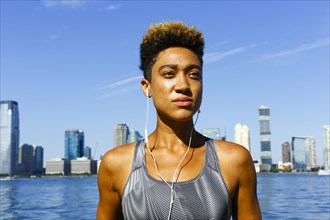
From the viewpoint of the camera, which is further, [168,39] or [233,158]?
[168,39]

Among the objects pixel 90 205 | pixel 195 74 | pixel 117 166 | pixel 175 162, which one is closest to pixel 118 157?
pixel 117 166

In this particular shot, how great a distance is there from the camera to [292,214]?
35188mm

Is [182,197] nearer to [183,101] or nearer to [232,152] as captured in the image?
[232,152]

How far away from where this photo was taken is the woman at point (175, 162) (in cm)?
269

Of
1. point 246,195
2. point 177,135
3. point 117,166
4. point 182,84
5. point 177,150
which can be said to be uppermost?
point 182,84

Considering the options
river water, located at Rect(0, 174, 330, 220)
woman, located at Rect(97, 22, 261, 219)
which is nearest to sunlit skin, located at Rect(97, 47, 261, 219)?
woman, located at Rect(97, 22, 261, 219)

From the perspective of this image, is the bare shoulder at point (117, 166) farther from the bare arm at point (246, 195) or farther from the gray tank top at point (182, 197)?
the bare arm at point (246, 195)

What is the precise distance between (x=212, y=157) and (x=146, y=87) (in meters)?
0.73

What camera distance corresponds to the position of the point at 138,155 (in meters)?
2.96

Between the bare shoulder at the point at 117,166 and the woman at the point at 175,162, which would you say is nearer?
the woman at the point at 175,162

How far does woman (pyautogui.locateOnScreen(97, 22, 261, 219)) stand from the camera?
2.69m

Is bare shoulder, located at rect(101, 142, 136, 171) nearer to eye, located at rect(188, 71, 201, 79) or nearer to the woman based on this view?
the woman

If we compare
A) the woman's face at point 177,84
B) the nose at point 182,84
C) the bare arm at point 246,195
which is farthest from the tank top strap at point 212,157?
the nose at point 182,84

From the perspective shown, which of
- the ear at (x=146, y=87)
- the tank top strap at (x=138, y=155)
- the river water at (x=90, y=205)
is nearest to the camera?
the tank top strap at (x=138, y=155)
